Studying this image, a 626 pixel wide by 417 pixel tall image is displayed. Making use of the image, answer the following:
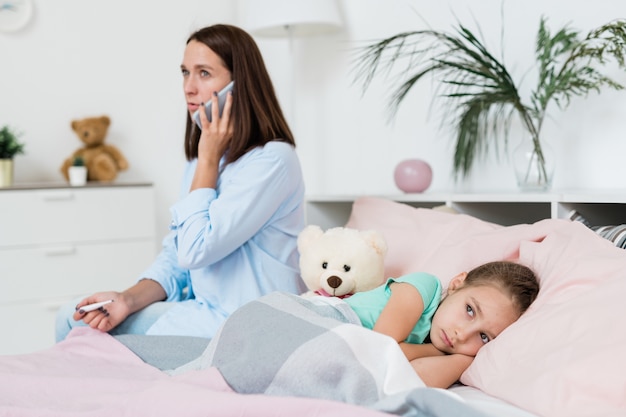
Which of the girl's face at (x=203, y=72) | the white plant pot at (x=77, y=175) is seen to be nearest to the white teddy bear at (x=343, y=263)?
the girl's face at (x=203, y=72)

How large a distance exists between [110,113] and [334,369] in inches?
118

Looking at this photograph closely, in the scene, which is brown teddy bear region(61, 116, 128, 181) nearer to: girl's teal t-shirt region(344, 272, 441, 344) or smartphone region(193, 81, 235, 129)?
smartphone region(193, 81, 235, 129)

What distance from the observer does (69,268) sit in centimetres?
327

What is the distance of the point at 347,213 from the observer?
265 centimetres

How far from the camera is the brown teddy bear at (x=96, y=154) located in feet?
11.8

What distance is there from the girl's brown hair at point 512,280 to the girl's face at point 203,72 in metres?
0.84

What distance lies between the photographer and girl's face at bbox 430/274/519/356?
1380 millimetres

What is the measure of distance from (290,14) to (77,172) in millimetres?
1219

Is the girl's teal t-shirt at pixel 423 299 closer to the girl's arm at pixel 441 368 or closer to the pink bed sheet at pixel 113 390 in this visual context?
the girl's arm at pixel 441 368

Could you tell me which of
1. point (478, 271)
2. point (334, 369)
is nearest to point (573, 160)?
point (478, 271)

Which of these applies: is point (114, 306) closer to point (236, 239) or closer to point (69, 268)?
point (236, 239)

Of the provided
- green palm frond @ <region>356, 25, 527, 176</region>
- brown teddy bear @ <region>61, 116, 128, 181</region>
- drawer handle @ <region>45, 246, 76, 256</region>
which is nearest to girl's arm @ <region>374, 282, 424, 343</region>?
green palm frond @ <region>356, 25, 527, 176</region>

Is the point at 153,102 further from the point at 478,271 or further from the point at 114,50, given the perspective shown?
the point at 478,271

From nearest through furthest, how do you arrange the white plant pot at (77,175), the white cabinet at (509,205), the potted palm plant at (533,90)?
the white cabinet at (509,205)
the potted palm plant at (533,90)
the white plant pot at (77,175)
